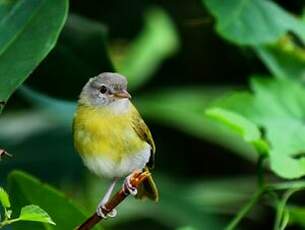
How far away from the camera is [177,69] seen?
13.6 feet

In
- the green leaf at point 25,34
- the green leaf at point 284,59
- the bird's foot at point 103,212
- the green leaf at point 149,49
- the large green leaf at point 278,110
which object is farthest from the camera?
the green leaf at point 149,49

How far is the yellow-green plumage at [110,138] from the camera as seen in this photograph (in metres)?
2.43

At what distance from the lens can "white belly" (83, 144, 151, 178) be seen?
241 cm

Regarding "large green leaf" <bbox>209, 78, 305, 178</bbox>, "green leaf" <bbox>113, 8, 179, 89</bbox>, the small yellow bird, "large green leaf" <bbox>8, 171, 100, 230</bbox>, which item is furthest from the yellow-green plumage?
"green leaf" <bbox>113, 8, 179, 89</bbox>

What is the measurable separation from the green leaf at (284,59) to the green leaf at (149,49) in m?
0.64

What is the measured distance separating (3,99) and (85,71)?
0.78 metres

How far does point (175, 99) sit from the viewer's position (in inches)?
173

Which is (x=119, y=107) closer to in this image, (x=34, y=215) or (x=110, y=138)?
(x=110, y=138)

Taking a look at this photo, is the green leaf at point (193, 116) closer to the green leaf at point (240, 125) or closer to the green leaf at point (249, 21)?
the green leaf at point (249, 21)

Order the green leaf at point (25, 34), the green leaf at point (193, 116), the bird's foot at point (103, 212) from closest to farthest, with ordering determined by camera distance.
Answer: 1. the bird's foot at point (103, 212)
2. the green leaf at point (25, 34)
3. the green leaf at point (193, 116)

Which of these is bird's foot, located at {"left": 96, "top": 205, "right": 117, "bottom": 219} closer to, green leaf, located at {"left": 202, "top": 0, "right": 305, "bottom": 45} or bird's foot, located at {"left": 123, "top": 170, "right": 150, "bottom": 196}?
bird's foot, located at {"left": 123, "top": 170, "right": 150, "bottom": 196}

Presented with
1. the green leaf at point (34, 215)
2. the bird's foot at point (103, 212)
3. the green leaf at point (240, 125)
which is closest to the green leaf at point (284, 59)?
the green leaf at point (240, 125)

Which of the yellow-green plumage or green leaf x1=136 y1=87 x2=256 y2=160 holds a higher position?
the yellow-green plumage

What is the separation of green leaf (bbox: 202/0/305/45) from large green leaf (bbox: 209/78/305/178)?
0.71 ft
